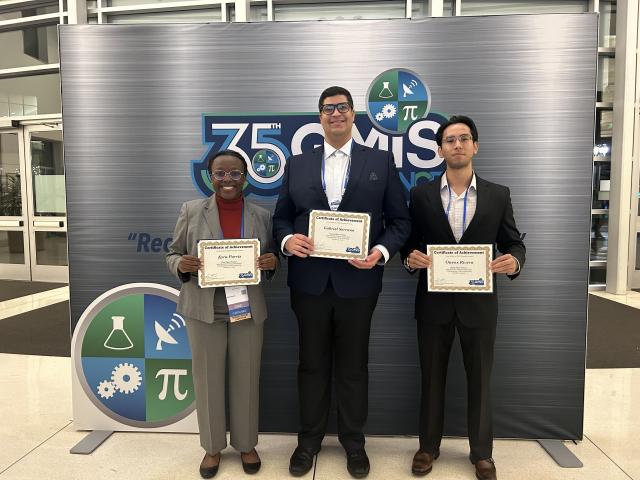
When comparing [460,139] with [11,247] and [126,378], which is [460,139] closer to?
[126,378]

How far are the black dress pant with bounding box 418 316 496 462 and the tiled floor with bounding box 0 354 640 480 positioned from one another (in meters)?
0.21

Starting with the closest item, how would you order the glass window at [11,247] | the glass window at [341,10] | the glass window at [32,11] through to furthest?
the glass window at [341,10] < the glass window at [32,11] < the glass window at [11,247]

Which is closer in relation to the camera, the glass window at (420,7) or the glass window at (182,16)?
the glass window at (420,7)

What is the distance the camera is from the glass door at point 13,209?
7.80m

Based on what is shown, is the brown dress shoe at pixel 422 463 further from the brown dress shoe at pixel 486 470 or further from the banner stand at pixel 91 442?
the banner stand at pixel 91 442

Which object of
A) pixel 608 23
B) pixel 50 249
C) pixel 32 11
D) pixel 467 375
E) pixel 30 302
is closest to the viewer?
pixel 467 375

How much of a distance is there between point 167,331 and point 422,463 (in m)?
1.53

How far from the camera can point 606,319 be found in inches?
211

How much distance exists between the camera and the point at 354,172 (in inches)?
87.3

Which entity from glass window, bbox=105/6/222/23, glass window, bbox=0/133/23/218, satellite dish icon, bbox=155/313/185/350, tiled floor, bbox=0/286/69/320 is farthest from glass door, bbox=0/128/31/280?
satellite dish icon, bbox=155/313/185/350

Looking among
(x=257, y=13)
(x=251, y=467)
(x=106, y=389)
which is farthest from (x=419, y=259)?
(x=257, y=13)

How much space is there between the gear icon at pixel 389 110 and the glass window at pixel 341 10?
4252 mm

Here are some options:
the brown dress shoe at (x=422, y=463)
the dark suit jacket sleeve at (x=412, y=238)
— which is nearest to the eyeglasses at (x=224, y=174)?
the dark suit jacket sleeve at (x=412, y=238)

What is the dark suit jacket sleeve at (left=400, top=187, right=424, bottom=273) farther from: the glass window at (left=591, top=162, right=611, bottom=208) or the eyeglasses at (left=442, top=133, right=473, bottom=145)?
the glass window at (left=591, top=162, right=611, bottom=208)
